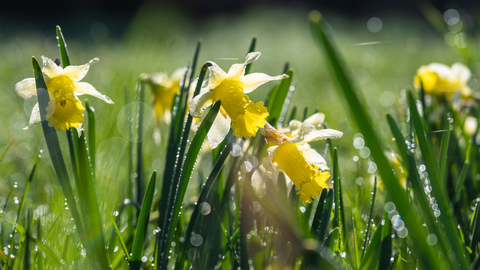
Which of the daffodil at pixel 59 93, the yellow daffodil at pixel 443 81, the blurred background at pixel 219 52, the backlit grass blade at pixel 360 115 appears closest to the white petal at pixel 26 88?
the daffodil at pixel 59 93

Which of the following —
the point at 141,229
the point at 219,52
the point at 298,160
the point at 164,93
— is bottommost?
the point at 141,229

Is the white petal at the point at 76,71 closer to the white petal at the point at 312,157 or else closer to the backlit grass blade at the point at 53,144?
the backlit grass blade at the point at 53,144

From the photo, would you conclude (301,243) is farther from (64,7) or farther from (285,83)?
(64,7)

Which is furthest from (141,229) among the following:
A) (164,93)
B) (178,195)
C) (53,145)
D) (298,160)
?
(164,93)

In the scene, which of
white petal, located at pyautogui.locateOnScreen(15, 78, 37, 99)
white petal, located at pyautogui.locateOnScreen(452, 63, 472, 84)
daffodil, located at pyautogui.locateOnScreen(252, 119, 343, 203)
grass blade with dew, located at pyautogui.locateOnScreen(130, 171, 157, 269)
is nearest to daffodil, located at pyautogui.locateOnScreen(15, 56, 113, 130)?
white petal, located at pyautogui.locateOnScreen(15, 78, 37, 99)

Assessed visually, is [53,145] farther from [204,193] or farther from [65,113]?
[204,193]

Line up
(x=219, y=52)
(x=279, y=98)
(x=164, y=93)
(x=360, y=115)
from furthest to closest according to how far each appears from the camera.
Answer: (x=219, y=52)
(x=164, y=93)
(x=279, y=98)
(x=360, y=115)

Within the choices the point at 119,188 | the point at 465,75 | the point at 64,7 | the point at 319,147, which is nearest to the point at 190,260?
the point at 119,188
